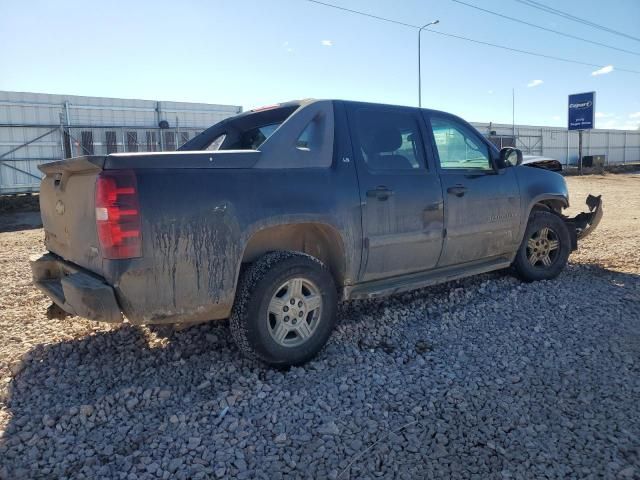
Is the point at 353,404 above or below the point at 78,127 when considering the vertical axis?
below

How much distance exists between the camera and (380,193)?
403cm

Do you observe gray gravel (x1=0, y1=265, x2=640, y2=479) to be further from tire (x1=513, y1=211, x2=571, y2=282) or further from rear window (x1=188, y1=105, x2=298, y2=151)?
rear window (x1=188, y1=105, x2=298, y2=151)

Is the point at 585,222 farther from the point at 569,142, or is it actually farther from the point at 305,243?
the point at 569,142

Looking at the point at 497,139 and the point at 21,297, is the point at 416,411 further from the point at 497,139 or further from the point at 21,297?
the point at 497,139

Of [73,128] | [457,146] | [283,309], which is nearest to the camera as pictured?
[283,309]

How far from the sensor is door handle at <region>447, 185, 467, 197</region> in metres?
4.60

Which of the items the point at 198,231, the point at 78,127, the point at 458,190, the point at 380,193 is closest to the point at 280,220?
the point at 198,231

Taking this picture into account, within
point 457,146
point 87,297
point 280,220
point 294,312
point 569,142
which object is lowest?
point 294,312

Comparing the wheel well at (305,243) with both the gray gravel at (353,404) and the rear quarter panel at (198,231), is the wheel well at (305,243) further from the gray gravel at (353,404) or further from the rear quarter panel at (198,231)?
the gray gravel at (353,404)

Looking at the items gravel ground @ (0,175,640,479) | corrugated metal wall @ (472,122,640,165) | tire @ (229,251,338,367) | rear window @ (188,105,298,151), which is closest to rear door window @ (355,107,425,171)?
rear window @ (188,105,298,151)

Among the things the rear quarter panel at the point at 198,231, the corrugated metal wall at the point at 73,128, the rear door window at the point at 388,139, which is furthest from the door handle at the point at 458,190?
the corrugated metal wall at the point at 73,128

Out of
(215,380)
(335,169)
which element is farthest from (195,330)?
(335,169)

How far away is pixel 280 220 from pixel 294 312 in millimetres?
670

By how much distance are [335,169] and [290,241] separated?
67 cm
